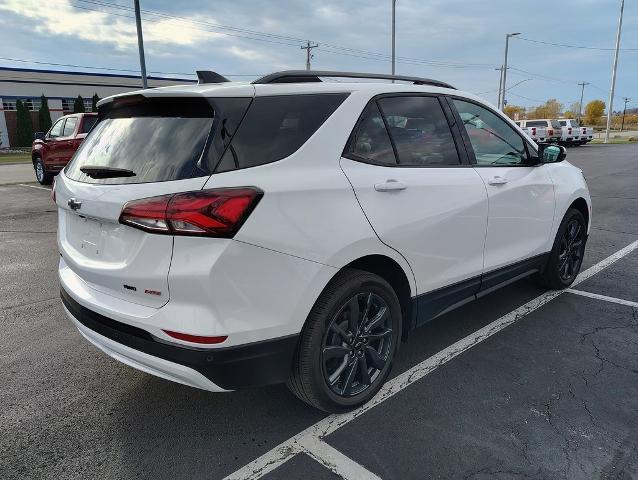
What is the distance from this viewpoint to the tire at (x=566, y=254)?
15.0 feet

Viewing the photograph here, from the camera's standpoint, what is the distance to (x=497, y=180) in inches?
142

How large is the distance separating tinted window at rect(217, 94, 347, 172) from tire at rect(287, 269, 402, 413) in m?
0.71

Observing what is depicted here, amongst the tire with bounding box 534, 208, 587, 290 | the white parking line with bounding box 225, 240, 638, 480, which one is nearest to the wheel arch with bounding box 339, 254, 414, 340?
the white parking line with bounding box 225, 240, 638, 480

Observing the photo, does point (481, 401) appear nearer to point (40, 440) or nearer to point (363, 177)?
point (363, 177)

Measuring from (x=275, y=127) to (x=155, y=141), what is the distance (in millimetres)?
589

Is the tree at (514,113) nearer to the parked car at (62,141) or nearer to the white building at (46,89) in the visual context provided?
the white building at (46,89)

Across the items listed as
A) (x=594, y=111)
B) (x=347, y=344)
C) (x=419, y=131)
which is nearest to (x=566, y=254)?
(x=419, y=131)

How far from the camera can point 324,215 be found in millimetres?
2432

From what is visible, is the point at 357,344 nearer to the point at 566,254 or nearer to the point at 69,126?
the point at 566,254

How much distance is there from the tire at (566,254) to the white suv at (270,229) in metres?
1.56

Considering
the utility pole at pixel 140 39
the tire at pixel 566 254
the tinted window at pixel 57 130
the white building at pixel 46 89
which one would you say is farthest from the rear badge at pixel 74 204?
the white building at pixel 46 89

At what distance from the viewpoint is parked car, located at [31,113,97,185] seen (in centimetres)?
1257

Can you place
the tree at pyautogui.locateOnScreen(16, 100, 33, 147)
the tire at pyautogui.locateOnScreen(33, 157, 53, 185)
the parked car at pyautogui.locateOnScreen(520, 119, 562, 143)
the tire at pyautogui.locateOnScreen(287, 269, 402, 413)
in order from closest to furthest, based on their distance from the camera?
the tire at pyautogui.locateOnScreen(287, 269, 402, 413), the tire at pyautogui.locateOnScreen(33, 157, 53, 185), the parked car at pyautogui.locateOnScreen(520, 119, 562, 143), the tree at pyautogui.locateOnScreen(16, 100, 33, 147)

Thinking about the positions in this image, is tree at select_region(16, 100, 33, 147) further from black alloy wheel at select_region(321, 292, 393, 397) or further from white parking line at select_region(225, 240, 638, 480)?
black alloy wheel at select_region(321, 292, 393, 397)
